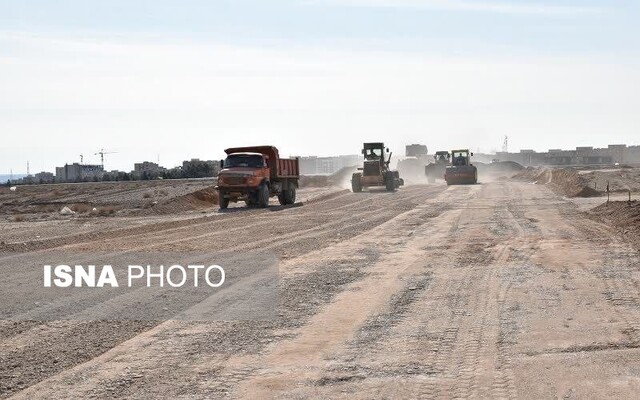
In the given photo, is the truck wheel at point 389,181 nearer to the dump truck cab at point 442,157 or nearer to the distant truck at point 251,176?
the distant truck at point 251,176

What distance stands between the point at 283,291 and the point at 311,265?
10.8ft

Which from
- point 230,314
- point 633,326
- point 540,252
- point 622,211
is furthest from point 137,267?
point 622,211

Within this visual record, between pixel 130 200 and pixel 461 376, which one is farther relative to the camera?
pixel 130 200

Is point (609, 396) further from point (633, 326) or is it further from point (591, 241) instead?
point (591, 241)

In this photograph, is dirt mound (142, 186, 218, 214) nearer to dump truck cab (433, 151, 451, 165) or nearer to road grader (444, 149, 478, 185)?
road grader (444, 149, 478, 185)

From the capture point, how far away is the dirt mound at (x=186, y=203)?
3966 cm

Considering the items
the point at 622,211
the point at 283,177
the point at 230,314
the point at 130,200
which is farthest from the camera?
the point at 130,200

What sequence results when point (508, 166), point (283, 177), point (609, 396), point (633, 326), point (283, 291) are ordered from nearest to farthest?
point (609, 396)
point (633, 326)
point (283, 291)
point (283, 177)
point (508, 166)

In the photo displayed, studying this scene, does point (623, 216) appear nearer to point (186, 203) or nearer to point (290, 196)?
point (290, 196)

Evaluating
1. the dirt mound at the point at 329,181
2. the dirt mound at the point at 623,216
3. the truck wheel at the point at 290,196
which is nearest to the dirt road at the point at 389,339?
the dirt mound at the point at 623,216

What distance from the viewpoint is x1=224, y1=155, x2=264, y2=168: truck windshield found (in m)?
38.0

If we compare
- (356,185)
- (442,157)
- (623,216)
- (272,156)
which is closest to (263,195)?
(272,156)

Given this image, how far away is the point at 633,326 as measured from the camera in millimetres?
9750

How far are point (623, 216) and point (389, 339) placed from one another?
59.5 feet
